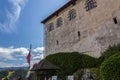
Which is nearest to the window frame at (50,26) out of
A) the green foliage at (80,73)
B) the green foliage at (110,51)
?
the green foliage at (80,73)

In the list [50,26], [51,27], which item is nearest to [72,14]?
[51,27]

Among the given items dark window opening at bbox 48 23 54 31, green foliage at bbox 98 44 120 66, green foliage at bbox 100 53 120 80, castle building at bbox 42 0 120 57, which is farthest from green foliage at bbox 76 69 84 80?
dark window opening at bbox 48 23 54 31

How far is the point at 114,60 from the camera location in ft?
38.2

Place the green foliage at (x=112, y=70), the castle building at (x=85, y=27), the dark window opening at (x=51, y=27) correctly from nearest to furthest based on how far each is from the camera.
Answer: the green foliage at (x=112, y=70) → the castle building at (x=85, y=27) → the dark window opening at (x=51, y=27)

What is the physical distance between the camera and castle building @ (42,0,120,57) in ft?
74.0

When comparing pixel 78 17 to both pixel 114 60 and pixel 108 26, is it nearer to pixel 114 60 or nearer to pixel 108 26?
pixel 108 26

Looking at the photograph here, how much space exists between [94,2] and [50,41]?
1195 centimetres

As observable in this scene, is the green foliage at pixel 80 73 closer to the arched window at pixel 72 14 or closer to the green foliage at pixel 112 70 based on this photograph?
the arched window at pixel 72 14

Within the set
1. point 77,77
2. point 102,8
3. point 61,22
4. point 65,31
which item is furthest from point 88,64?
point 61,22

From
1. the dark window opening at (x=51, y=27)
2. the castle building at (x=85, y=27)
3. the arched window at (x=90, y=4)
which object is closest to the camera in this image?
the castle building at (x=85, y=27)

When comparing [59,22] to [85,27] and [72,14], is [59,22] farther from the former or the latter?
[85,27]

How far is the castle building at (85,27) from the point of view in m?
22.5

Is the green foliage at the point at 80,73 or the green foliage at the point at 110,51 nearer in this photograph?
the green foliage at the point at 110,51

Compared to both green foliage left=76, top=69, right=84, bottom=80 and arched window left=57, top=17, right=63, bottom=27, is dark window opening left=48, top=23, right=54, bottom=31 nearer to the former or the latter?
arched window left=57, top=17, right=63, bottom=27
